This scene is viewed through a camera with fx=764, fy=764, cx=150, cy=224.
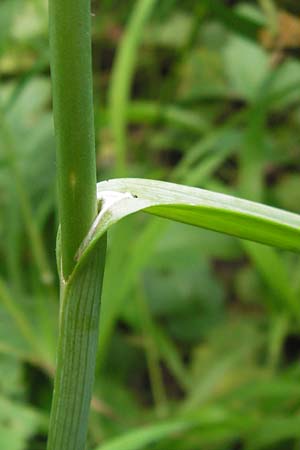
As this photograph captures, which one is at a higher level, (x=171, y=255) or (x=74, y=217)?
(x=74, y=217)

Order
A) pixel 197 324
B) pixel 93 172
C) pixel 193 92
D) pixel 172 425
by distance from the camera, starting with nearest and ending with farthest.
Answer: pixel 93 172
pixel 172 425
pixel 197 324
pixel 193 92

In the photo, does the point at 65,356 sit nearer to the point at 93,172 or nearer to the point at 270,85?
the point at 93,172

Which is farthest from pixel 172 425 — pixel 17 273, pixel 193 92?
pixel 193 92

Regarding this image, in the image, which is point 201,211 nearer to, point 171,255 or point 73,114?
point 73,114

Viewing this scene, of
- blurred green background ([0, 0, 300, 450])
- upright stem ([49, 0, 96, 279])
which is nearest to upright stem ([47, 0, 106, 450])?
upright stem ([49, 0, 96, 279])

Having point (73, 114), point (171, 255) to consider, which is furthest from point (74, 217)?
point (171, 255)

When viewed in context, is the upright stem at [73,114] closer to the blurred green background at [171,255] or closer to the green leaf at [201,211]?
the green leaf at [201,211]
